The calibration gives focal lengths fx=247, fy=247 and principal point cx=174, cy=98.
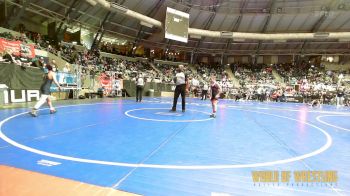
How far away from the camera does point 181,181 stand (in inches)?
117

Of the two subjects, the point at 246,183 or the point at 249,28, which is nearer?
the point at 246,183

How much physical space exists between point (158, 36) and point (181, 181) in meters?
32.3

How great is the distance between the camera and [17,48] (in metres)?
14.7

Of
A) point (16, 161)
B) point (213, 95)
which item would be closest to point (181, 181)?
point (16, 161)

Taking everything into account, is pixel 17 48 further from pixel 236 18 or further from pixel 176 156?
pixel 236 18

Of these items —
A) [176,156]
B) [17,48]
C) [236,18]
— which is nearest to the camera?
[176,156]

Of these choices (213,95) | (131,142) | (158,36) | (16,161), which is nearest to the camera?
(16,161)

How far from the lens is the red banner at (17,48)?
542 inches

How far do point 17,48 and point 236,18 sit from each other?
26.7 metres

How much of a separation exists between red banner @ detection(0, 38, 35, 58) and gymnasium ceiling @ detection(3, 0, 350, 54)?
1110cm

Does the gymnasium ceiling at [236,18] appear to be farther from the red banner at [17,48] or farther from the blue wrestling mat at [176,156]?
the blue wrestling mat at [176,156]

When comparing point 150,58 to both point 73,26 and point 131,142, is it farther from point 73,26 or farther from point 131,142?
point 131,142

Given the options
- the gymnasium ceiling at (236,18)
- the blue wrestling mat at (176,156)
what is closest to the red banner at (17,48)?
the blue wrestling mat at (176,156)

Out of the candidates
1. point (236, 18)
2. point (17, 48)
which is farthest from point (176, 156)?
point (236, 18)
